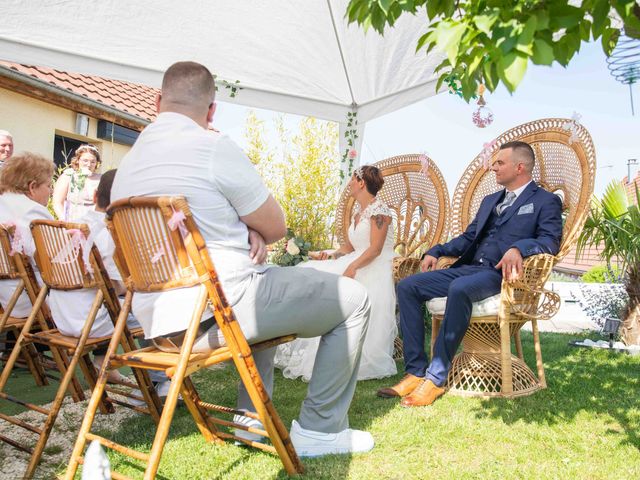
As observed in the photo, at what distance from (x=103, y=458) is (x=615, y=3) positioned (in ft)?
5.25

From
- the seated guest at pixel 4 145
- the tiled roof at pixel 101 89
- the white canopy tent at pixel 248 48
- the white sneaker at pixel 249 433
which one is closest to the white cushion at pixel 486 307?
the white sneaker at pixel 249 433

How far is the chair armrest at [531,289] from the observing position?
3.16 metres

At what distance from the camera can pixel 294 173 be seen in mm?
10172

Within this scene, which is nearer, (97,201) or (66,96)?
(97,201)

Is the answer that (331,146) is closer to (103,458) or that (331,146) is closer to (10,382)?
(10,382)

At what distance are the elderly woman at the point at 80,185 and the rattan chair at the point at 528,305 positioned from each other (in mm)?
3619

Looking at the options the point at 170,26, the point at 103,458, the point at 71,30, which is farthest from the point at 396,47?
the point at 103,458

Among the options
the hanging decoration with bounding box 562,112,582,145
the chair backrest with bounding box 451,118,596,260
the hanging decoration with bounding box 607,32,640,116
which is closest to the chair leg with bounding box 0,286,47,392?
the chair backrest with bounding box 451,118,596,260

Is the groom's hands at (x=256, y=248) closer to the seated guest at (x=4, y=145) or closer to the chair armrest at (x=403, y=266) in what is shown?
the chair armrest at (x=403, y=266)

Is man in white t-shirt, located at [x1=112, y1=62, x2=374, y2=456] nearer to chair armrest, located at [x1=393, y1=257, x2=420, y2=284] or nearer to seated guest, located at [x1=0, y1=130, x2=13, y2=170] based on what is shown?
chair armrest, located at [x1=393, y1=257, x2=420, y2=284]

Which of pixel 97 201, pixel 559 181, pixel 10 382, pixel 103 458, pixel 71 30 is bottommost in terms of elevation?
pixel 10 382

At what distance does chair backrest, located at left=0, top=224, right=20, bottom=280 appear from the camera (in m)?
3.02

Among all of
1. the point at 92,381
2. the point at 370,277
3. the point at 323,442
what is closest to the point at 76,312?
the point at 92,381

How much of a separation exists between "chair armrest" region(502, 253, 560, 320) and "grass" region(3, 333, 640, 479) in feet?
1.66
